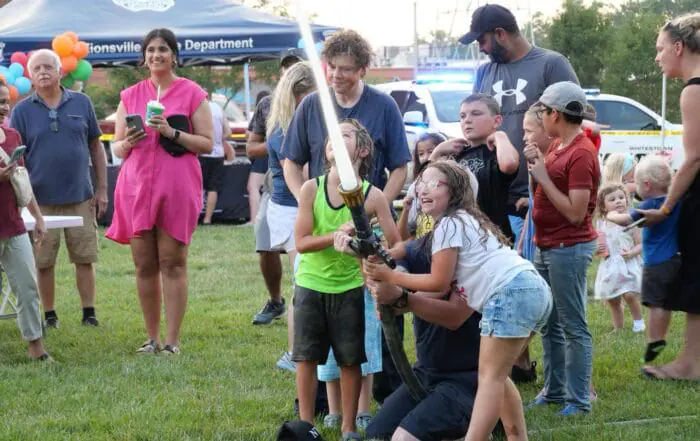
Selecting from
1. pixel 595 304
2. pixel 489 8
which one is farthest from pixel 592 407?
pixel 595 304

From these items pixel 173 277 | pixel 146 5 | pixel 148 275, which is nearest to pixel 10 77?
pixel 146 5

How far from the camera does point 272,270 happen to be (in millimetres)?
8344

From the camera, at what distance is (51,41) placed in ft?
47.7

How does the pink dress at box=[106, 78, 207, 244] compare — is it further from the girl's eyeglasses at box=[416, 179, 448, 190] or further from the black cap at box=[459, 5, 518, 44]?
the girl's eyeglasses at box=[416, 179, 448, 190]

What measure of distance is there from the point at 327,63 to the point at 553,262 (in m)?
1.47

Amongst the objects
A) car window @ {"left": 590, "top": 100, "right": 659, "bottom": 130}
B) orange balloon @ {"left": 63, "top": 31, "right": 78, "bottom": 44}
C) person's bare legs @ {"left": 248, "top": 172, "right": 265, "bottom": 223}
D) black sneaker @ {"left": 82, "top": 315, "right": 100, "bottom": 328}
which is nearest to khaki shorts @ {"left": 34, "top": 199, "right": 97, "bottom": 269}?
black sneaker @ {"left": 82, "top": 315, "right": 100, "bottom": 328}

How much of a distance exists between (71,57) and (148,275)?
7447 mm

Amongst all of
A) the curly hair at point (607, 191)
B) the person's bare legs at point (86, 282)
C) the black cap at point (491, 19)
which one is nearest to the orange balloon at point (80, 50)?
the person's bare legs at point (86, 282)

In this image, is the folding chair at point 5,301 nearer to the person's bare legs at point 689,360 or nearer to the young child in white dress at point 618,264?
the young child in white dress at point 618,264

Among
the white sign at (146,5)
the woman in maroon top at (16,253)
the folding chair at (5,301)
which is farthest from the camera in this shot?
the white sign at (146,5)

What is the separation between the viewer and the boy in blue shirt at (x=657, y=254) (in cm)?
607

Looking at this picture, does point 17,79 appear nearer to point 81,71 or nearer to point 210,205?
point 81,71

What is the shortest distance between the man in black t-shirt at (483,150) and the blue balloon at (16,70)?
874 centimetres

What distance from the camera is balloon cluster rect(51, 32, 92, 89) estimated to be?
13727 mm
